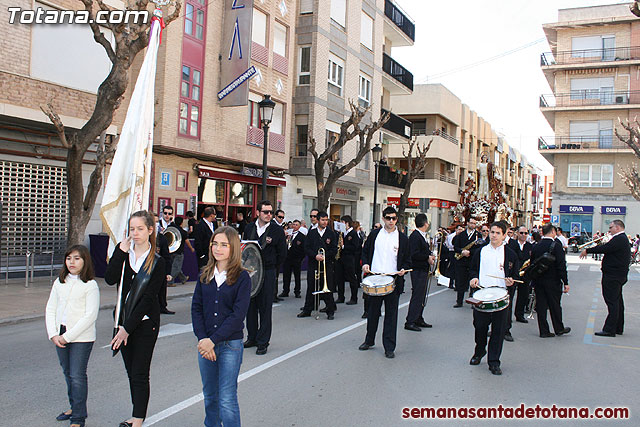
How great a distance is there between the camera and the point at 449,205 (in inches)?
1941

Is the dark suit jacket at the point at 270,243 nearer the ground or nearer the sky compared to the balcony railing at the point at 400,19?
nearer the ground

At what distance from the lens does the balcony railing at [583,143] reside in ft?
151

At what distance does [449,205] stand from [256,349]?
43.4m

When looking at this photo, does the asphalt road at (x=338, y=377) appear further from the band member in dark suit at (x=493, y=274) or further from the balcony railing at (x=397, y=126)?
the balcony railing at (x=397, y=126)

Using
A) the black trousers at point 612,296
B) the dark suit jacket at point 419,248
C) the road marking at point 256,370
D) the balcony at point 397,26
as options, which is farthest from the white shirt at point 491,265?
the balcony at point 397,26

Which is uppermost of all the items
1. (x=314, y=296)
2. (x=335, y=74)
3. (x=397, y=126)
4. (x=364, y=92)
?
(x=335, y=74)

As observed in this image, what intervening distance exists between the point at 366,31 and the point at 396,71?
501 cm

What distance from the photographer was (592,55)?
1850 inches

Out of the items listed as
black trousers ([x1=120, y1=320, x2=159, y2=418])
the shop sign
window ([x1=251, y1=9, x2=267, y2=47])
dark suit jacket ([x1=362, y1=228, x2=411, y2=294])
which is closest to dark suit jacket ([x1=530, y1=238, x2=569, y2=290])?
dark suit jacket ([x1=362, y1=228, x2=411, y2=294])

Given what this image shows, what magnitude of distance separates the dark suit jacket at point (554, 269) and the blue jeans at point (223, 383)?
22.7 ft

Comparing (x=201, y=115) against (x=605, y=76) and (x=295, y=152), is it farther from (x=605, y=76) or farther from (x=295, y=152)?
→ (x=605, y=76)

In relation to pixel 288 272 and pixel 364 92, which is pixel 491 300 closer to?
pixel 288 272

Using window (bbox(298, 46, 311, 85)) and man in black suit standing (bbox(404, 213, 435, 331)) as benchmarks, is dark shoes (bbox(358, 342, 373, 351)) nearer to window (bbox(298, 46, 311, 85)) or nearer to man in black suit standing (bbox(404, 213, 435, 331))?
man in black suit standing (bbox(404, 213, 435, 331))

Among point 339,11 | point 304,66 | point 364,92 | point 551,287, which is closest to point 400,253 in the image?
point 551,287
